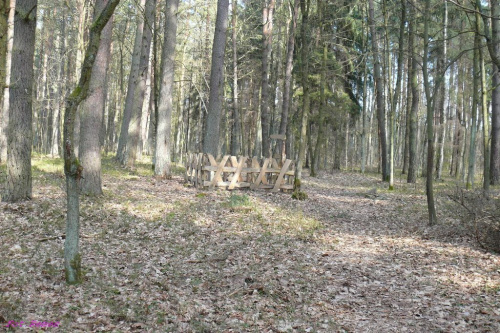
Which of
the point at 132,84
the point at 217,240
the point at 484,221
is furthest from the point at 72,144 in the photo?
the point at 132,84

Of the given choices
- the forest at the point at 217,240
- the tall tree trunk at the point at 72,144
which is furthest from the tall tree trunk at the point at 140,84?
the tall tree trunk at the point at 72,144

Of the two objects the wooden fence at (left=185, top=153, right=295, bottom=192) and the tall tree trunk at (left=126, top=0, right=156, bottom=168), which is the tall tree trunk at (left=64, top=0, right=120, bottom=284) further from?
the tall tree trunk at (left=126, top=0, right=156, bottom=168)

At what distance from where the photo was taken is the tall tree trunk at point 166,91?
622 inches

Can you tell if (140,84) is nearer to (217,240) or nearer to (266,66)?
(266,66)

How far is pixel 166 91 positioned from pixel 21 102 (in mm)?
7980

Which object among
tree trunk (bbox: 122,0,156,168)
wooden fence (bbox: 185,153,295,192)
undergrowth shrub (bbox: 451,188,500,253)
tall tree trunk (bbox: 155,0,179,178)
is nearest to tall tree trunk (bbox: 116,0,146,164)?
tree trunk (bbox: 122,0,156,168)

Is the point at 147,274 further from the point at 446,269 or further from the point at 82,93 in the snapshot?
the point at 446,269

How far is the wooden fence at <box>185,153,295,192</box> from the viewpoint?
13.9 metres

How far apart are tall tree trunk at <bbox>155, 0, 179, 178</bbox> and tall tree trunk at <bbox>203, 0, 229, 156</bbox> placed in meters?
1.94

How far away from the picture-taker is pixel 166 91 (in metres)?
16.0

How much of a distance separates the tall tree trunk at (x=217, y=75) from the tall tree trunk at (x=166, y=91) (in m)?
1.94

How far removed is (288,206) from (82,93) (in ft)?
26.5

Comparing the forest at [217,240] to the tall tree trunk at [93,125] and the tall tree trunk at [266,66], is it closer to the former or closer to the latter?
the tall tree trunk at [93,125]

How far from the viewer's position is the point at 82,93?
17.0 feet
